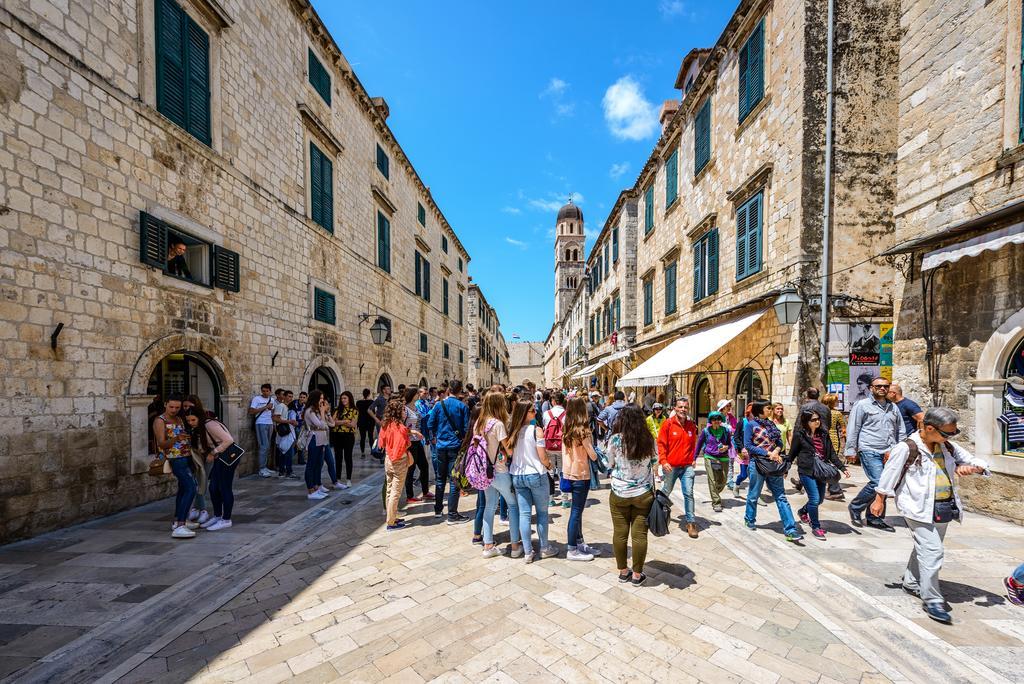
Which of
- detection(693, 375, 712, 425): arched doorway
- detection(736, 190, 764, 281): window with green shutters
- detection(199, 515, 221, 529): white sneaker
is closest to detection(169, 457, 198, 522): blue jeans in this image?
detection(199, 515, 221, 529): white sneaker

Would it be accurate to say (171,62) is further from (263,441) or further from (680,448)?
(680,448)

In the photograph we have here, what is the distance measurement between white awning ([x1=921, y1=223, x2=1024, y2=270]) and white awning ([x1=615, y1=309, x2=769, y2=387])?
3073 millimetres

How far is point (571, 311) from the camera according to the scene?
39219 millimetres

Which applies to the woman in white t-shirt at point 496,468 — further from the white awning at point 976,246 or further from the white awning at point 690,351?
the white awning at point 976,246

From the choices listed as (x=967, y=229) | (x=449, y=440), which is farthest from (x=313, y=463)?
(x=967, y=229)

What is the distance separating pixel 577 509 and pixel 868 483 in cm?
389

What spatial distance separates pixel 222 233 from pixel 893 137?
1306cm

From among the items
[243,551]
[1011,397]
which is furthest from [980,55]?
[243,551]

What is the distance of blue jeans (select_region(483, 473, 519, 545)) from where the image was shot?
445cm

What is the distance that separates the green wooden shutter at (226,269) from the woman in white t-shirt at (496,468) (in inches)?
245

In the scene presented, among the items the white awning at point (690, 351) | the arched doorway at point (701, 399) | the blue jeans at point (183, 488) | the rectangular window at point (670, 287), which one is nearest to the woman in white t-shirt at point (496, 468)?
the blue jeans at point (183, 488)

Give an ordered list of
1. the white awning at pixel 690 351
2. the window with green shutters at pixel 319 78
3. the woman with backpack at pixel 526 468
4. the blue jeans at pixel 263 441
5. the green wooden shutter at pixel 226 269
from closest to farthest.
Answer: the woman with backpack at pixel 526 468
the green wooden shutter at pixel 226 269
the blue jeans at pixel 263 441
the white awning at pixel 690 351
the window with green shutters at pixel 319 78

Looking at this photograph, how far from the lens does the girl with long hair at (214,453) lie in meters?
5.13

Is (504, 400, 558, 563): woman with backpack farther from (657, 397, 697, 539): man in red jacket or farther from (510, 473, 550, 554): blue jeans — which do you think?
(657, 397, 697, 539): man in red jacket
